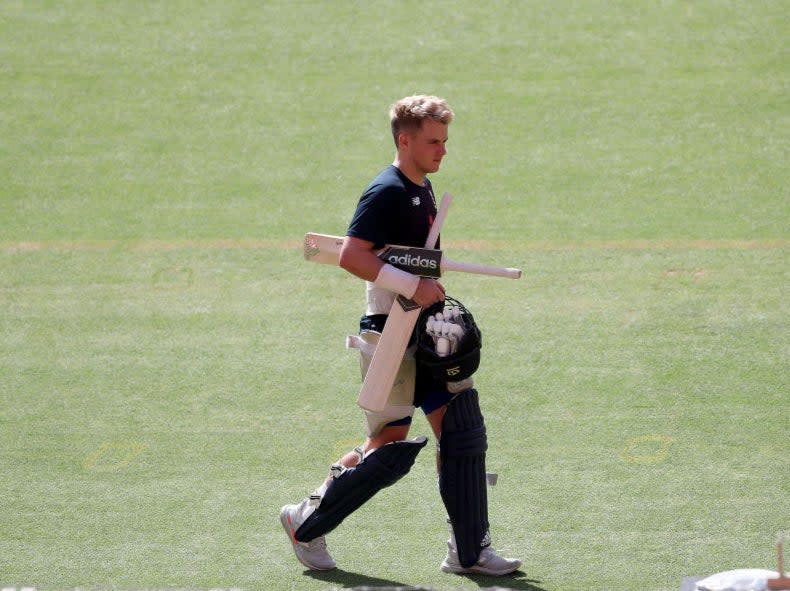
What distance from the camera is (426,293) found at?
4633mm

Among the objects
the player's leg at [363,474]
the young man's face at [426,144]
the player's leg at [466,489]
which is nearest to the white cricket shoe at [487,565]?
the player's leg at [466,489]

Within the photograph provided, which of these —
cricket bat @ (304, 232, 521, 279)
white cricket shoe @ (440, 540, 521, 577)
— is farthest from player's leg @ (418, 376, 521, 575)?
cricket bat @ (304, 232, 521, 279)

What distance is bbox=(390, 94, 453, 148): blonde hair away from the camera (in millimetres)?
4672

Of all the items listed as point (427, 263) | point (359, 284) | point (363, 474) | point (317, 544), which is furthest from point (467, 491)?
point (359, 284)

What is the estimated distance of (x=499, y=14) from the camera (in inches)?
396

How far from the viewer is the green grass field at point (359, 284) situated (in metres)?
5.10

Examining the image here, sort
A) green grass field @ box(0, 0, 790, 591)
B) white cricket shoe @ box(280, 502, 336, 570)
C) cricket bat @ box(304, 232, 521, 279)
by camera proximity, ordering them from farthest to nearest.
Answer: green grass field @ box(0, 0, 790, 591) → white cricket shoe @ box(280, 502, 336, 570) → cricket bat @ box(304, 232, 521, 279)

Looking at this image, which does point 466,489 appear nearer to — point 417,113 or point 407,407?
point 407,407

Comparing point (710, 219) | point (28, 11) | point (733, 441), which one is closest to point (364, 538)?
point (733, 441)

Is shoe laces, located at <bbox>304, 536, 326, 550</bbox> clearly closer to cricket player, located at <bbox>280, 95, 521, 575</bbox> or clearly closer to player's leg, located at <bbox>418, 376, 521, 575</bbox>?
cricket player, located at <bbox>280, 95, 521, 575</bbox>

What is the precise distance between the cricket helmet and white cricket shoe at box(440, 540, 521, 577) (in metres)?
0.67

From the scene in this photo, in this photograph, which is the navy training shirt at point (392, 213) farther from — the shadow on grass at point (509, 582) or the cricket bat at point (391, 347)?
the shadow on grass at point (509, 582)

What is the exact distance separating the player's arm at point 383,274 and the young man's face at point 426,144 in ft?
1.24

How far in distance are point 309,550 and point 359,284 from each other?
2.88m
